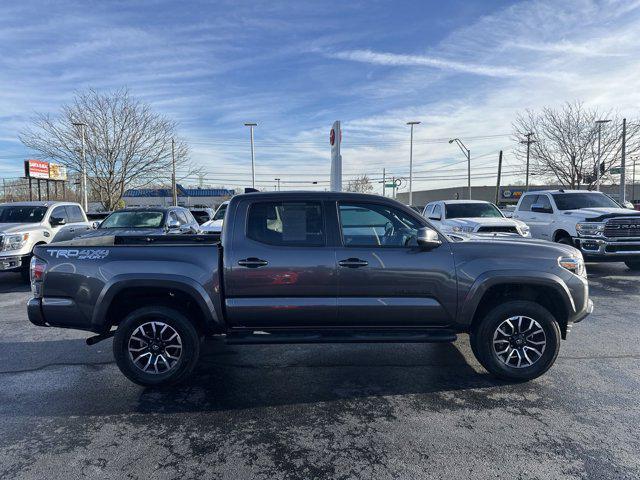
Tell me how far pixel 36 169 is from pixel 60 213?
24.6m

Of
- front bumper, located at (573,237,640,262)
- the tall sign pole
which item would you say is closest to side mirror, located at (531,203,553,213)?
front bumper, located at (573,237,640,262)

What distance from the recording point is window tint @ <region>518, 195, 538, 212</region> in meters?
12.5

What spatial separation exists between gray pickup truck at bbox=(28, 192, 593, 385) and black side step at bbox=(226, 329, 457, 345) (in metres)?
0.01

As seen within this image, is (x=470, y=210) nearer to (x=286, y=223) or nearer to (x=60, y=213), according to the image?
(x=286, y=223)

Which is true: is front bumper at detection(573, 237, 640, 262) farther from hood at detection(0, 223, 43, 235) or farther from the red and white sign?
the red and white sign

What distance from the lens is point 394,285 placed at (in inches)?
156

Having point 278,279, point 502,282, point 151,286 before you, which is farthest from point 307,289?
point 502,282

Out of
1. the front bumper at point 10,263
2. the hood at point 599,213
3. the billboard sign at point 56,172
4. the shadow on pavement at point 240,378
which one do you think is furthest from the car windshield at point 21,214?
the billboard sign at point 56,172

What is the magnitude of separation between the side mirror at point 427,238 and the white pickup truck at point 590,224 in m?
7.60

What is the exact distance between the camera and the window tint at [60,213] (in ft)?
35.0

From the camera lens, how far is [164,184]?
29.6m

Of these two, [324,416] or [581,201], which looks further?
[581,201]

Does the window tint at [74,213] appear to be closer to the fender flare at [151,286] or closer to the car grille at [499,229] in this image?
the fender flare at [151,286]

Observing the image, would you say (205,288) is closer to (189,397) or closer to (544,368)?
(189,397)
